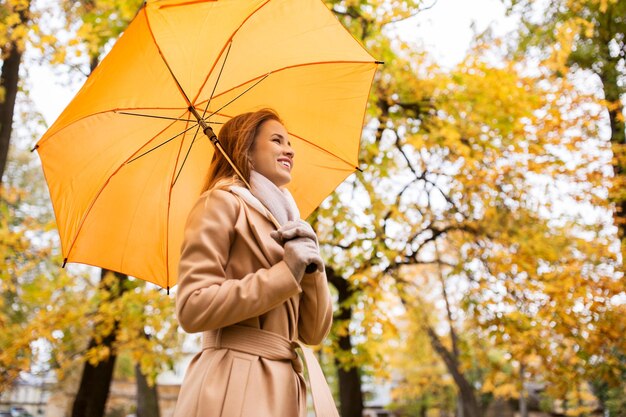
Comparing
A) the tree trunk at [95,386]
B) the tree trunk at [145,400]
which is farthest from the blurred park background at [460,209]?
the tree trunk at [145,400]

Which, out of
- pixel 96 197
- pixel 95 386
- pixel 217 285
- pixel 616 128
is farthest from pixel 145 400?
pixel 217 285

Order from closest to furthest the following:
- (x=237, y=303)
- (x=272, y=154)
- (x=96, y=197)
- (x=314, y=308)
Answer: (x=237, y=303)
(x=314, y=308)
(x=272, y=154)
(x=96, y=197)

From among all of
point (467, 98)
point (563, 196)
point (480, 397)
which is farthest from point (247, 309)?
point (480, 397)

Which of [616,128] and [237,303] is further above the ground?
[616,128]

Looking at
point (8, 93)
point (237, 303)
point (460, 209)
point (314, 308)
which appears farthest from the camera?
point (460, 209)

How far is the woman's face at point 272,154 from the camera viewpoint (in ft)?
7.75

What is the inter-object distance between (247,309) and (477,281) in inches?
291

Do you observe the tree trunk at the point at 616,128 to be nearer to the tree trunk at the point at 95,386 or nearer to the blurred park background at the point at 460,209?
the blurred park background at the point at 460,209

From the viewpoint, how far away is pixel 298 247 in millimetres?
1932

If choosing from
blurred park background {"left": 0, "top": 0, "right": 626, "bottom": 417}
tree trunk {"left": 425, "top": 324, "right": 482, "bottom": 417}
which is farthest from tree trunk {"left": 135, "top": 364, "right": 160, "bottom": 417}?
tree trunk {"left": 425, "top": 324, "right": 482, "bottom": 417}

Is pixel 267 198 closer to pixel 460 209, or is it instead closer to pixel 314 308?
pixel 314 308

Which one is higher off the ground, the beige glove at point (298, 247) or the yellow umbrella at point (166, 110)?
the yellow umbrella at point (166, 110)

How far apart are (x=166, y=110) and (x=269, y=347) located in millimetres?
1217

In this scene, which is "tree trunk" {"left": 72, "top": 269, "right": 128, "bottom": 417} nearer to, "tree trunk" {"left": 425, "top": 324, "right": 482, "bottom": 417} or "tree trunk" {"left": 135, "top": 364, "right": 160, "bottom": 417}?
"tree trunk" {"left": 135, "top": 364, "right": 160, "bottom": 417}
